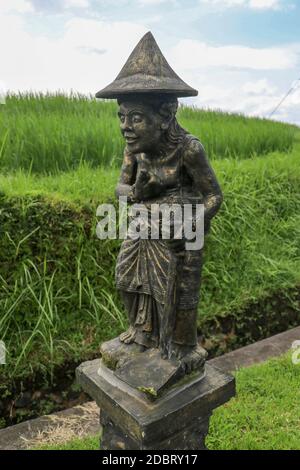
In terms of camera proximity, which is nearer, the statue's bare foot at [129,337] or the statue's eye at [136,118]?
the statue's eye at [136,118]

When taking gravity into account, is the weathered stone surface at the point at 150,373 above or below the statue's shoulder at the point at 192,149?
below

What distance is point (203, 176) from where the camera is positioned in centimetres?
180

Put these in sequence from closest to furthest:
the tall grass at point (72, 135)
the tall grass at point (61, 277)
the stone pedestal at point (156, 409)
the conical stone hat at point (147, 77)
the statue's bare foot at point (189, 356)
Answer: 1. the conical stone hat at point (147, 77)
2. the stone pedestal at point (156, 409)
3. the statue's bare foot at point (189, 356)
4. the tall grass at point (61, 277)
5. the tall grass at point (72, 135)

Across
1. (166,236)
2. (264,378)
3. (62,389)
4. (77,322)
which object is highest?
(166,236)

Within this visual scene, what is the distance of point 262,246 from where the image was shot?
4.48 meters

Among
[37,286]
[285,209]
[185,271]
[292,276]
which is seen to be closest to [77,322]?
[37,286]

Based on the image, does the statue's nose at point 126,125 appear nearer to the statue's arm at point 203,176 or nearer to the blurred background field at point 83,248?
the statue's arm at point 203,176

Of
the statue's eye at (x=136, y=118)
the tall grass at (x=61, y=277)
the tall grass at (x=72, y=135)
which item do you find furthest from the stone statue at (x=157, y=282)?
the tall grass at (x=72, y=135)

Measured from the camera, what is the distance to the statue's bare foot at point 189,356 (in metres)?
1.93

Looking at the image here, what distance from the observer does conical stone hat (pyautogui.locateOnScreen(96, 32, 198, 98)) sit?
1605 millimetres

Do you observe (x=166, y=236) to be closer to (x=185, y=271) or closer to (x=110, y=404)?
(x=185, y=271)

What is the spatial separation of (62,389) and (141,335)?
142cm

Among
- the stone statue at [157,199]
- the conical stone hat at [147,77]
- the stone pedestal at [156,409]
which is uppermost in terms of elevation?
the conical stone hat at [147,77]

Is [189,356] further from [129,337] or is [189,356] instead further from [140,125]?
[140,125]
